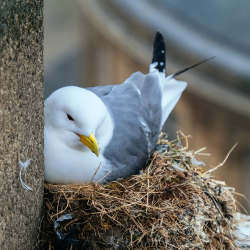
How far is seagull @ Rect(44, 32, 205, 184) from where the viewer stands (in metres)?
1.43

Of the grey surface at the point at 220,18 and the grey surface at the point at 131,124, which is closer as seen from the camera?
the grey surface at the point at 131,124

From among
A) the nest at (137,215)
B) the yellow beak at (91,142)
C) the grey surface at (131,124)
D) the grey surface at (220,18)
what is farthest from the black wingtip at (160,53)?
the grey surface at (220,18)

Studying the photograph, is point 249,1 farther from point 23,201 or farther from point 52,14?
point 23,201

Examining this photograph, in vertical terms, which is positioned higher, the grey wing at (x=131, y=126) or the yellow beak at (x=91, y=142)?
the yellow beak at (x=91, y=142)

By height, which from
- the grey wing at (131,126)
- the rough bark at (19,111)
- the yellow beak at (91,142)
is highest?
the rough bark at (19,111)

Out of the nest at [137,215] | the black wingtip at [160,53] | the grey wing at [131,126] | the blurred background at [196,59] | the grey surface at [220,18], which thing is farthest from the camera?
the grey surface at [220,18]

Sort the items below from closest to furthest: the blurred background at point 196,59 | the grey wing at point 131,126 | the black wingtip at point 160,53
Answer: the grey wing at point 131,126 < the black wingtip at point 160,53 < the blurred background at point 196,59

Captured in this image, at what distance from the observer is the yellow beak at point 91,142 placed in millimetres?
1394

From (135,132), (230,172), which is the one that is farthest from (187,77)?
(135,132)

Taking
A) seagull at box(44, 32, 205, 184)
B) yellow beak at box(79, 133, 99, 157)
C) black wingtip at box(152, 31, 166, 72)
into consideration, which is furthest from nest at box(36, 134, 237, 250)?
black wingtip at box(152, 31, 166, 72)

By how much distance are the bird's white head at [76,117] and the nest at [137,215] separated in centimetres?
20

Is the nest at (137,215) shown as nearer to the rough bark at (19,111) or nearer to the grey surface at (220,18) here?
the rough bark at (19,111)

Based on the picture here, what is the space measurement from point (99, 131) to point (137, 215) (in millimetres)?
408

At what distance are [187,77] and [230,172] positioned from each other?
45.2 inches
